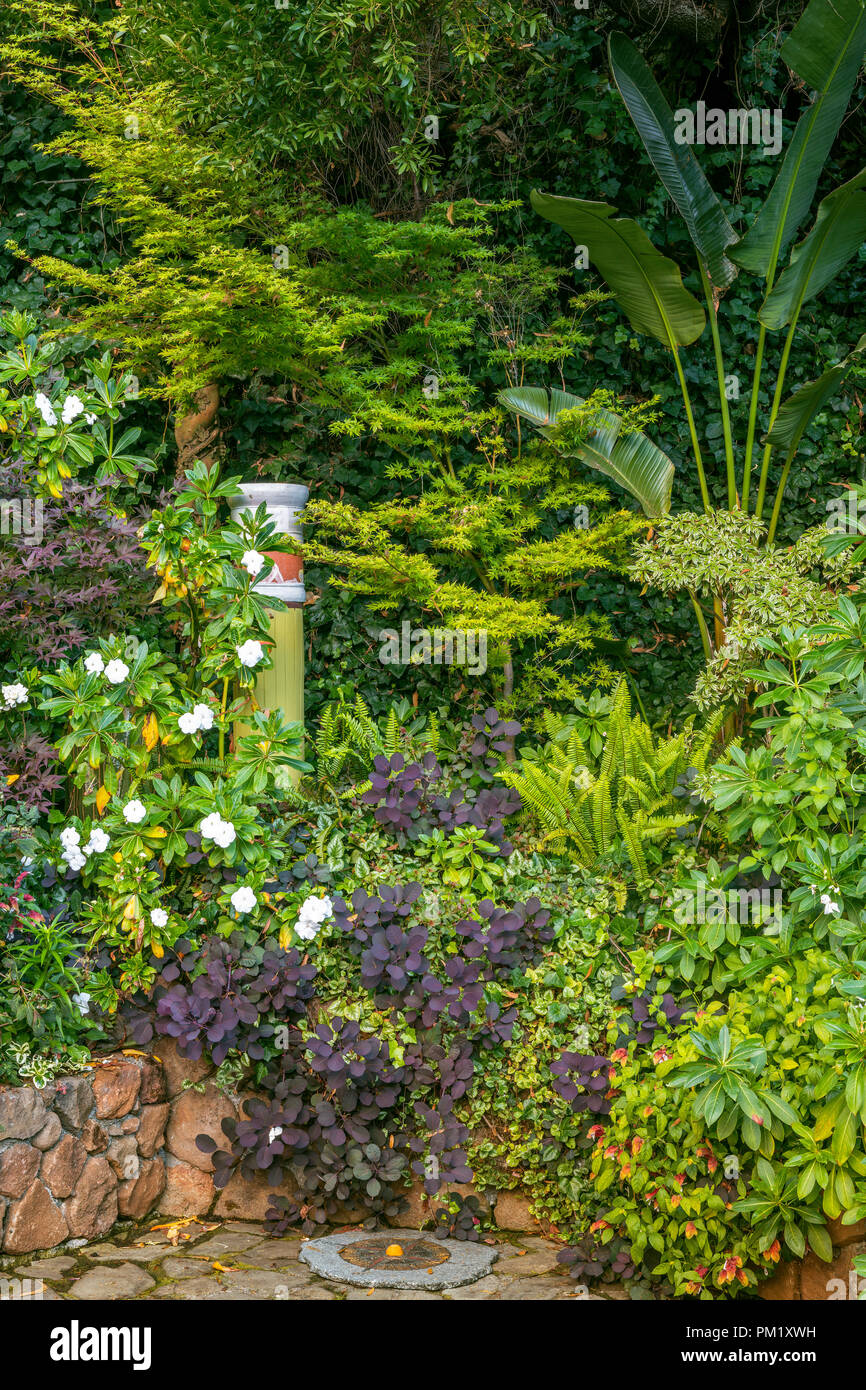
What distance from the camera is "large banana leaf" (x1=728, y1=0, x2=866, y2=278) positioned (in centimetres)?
480

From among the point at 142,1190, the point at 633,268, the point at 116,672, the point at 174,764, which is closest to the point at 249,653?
the point at 116,672

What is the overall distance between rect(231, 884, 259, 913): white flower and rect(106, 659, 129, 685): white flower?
85cm

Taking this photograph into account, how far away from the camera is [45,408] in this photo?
421 cm

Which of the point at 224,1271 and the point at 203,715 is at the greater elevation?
the point at 203,715

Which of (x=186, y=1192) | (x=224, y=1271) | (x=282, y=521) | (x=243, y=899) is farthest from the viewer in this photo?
(x=282, y=521)

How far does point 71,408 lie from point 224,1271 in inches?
120

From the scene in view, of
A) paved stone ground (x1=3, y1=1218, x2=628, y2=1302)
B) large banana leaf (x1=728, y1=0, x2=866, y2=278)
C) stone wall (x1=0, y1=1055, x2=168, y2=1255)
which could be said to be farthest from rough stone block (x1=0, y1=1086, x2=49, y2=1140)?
large banana leaf (x1=728, y1=0, x2=866, y2=278)

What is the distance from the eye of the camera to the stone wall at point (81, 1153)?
11.3 ft

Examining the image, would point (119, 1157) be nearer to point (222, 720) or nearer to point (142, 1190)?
point (142, 1190)

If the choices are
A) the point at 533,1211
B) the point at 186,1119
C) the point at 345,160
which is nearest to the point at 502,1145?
the point at 533,1211

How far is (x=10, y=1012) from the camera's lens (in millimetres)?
3609

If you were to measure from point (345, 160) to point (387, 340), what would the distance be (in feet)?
3.04

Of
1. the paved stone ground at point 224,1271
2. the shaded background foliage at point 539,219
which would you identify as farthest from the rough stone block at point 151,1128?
the shaded background foliage at point 539,219

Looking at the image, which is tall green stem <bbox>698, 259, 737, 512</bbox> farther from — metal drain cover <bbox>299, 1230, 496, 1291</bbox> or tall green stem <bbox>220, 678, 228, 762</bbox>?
metal drain cover <bbox>299, 1230, 496, 1291</bbox>
